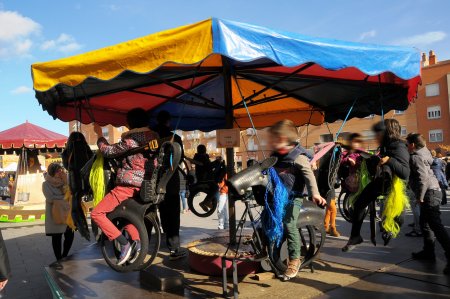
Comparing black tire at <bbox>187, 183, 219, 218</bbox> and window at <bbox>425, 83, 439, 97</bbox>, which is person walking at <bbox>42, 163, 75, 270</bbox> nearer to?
black tire at <bbox>187, 183, 219, 218</bbox>

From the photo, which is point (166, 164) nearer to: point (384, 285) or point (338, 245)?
point (384, 285)

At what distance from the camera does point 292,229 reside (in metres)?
3.72

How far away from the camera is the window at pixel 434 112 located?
43.0 m

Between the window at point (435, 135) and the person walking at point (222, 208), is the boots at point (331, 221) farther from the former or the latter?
the window at point (435, 135)

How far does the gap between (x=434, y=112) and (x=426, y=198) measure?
44.7m

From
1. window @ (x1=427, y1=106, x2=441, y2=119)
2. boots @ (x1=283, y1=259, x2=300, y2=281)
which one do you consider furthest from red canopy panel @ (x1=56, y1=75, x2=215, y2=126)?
window @ (x1=427, y1=106, x2=441, y2=119)

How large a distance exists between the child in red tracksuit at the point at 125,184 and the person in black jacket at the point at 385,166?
256cm

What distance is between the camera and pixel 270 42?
11.3ft

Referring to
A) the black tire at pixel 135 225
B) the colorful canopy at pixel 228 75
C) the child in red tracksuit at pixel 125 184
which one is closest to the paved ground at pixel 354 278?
the black tire at pixel 135 225

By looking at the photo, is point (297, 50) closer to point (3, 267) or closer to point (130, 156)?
point (130, 156)

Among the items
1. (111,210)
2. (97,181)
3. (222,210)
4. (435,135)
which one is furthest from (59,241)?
(435,135)

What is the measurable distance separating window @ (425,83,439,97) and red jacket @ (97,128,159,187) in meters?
47.3

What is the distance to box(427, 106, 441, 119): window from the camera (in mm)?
42969

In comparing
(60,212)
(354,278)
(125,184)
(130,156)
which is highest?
(130,156)
